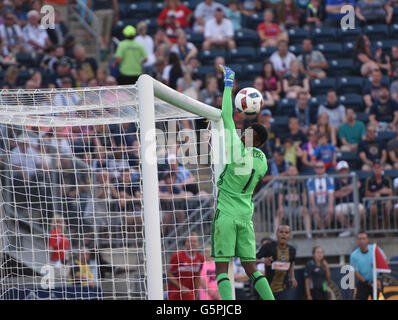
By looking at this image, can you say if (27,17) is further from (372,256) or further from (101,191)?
(372,256)

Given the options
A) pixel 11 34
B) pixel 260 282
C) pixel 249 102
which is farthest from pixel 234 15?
pixel 260 282

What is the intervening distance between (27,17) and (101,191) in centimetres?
673

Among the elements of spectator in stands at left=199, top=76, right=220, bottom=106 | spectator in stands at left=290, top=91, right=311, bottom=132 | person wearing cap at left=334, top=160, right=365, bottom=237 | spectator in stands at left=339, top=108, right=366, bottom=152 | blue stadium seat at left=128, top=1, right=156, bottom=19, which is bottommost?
person wearing cap at left=334, top=160, right=365, bottom=237

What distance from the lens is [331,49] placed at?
16.4 meters

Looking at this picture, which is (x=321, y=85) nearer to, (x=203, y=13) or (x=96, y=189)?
(x=203, y=13)

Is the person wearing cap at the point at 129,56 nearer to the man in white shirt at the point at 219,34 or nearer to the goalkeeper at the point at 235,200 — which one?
the man in white shirt at the point at 219,34

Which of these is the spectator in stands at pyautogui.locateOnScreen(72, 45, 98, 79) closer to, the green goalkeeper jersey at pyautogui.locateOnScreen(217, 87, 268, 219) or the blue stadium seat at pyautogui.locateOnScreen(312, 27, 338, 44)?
the blue stadium seat at pyautogui.locateOnScreen(312, 27, 338, 44)

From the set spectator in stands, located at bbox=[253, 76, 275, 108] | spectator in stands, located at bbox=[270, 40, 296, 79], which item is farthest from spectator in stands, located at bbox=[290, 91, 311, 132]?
spectator in stands, located at bbox=[270, 40, 296, 79]

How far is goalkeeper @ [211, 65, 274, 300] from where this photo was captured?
7492 millimetres

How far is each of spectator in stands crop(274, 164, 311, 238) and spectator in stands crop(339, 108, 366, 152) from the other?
1.97 m

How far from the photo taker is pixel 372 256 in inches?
459

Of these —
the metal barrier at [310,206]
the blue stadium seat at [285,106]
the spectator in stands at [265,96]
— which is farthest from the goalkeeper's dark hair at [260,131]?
the blue stadium seat at [285,106]

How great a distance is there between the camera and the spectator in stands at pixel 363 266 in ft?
37.6

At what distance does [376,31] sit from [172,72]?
14.9 feet
